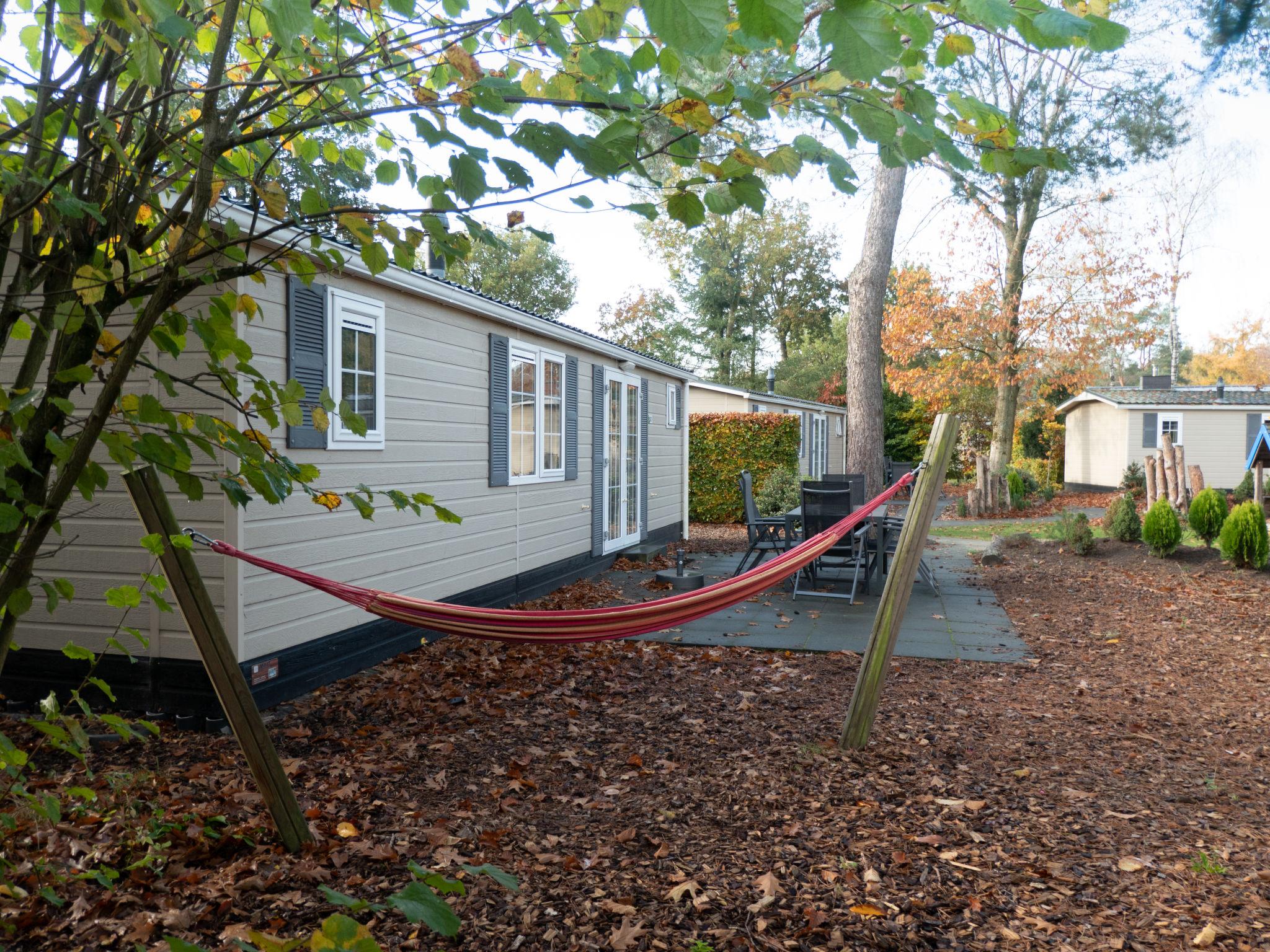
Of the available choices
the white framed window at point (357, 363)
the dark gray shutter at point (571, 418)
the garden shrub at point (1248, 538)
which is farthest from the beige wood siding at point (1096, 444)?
the white framed window at point (357, 363)

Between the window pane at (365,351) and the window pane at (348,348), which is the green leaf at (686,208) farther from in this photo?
the window pane at (365,351)

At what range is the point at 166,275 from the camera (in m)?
1.79

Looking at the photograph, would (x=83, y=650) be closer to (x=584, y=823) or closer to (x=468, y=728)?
(x=584, y=823)

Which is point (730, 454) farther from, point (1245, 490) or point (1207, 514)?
point (1245, 490)

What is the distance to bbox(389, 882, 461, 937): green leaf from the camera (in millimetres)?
1175

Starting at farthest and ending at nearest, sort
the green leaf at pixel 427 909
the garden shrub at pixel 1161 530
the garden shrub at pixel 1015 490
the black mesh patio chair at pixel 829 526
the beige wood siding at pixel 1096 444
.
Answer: the beige wood siding at pixel 1096 444
the garden shrub at pixel 1015 490
the garden shrub at pixel 1161 530
the black mesh patio chair at pixel 829 526
the green leaf at pixel 427 909

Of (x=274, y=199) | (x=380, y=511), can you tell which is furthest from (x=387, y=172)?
(x=380, y=511)

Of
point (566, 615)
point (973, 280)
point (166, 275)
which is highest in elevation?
point (973, 280)

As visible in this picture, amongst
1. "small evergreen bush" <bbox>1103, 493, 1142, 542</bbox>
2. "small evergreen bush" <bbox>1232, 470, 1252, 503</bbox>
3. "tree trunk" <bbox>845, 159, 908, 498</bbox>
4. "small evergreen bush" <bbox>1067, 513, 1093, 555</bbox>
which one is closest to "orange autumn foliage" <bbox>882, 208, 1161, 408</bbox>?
"small evergreen bush" <bbox>1232, 470, 1252, 503</bbox>

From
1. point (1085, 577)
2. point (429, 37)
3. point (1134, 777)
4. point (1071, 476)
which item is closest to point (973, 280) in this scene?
point (1071, 476)

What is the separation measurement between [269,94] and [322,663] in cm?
341

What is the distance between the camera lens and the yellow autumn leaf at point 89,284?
71.2 inches

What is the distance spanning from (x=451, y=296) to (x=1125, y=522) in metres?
8.58

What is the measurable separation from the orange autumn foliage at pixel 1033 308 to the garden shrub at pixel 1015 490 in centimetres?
239
